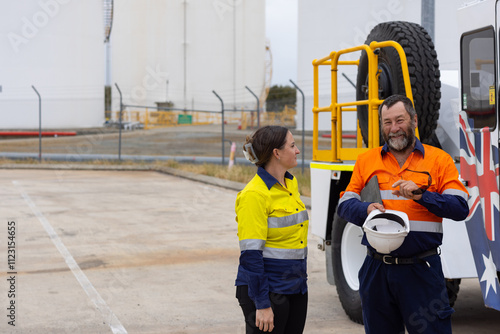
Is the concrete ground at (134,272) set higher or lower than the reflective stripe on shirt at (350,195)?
lower

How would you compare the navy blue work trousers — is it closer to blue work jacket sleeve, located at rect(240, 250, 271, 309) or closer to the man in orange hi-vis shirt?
the man in orange hi-vis shirt

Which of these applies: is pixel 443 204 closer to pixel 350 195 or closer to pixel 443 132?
pixel 350 195

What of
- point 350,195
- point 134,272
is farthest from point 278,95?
point 350,195

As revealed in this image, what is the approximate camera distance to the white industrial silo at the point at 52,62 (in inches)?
2025

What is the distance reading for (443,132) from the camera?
248 inches

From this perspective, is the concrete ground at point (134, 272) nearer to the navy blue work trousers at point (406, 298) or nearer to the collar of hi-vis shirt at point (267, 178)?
the navy blue work trousers at point (406, 298)

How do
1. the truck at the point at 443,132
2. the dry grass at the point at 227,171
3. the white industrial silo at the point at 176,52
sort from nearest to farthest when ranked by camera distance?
the truck at the point at 443,132 < the dry grass at the point at 227,171 < the white industrial silo at the point at 176,52

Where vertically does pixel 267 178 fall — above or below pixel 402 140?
below

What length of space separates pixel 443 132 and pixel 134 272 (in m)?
4.11

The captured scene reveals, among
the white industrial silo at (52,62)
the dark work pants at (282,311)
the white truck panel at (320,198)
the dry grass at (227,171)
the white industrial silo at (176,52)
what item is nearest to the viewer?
the dark work pants at (282,311)

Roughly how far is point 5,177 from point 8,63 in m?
32.7

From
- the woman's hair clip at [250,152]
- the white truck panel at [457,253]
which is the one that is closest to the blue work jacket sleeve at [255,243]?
the woman's hair clip at [250,152]

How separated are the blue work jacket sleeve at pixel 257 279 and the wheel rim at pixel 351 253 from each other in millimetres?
2879

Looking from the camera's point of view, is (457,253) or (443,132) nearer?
(457,253)
